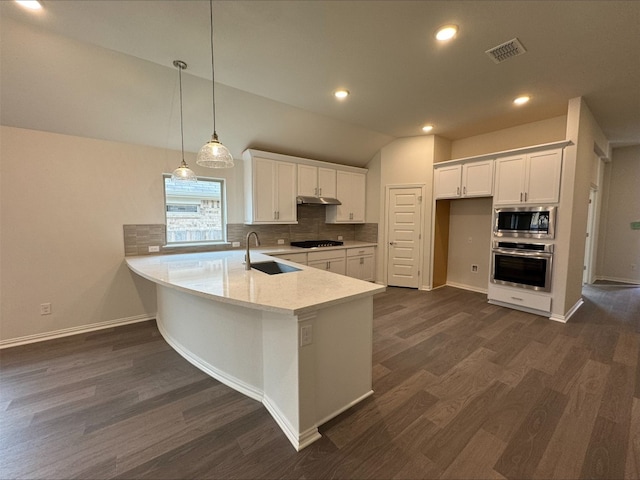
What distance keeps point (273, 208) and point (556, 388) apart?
4.03 m

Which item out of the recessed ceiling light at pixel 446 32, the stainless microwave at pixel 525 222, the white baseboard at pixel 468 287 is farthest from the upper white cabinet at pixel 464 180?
the recessed ceiling light at pixel 446 32

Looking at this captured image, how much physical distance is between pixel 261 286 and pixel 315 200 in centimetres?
301

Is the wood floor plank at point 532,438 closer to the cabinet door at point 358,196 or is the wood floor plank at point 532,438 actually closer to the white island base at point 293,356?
the white island base at point 293,356

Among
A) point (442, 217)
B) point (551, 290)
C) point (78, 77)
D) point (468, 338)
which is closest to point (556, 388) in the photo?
point (468, 338)

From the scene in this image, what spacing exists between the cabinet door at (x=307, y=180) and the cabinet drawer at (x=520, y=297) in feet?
11.3

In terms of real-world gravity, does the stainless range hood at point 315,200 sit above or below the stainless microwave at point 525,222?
above

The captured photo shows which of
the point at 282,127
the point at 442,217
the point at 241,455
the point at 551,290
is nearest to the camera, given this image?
the point at 241,455

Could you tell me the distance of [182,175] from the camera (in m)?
2.89

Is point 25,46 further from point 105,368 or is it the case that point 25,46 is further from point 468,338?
point 468,338

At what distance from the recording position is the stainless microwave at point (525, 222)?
3.45 metres

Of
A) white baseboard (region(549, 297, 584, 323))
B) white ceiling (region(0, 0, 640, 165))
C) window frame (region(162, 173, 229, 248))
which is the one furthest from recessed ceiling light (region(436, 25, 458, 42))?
white baseboard (region(549, 297, 584, 323))

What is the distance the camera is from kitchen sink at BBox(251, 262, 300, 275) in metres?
2.89

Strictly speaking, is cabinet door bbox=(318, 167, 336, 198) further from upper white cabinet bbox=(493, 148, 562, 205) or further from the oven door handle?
the oven door handle

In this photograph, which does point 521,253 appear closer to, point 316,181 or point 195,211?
point 316,181
